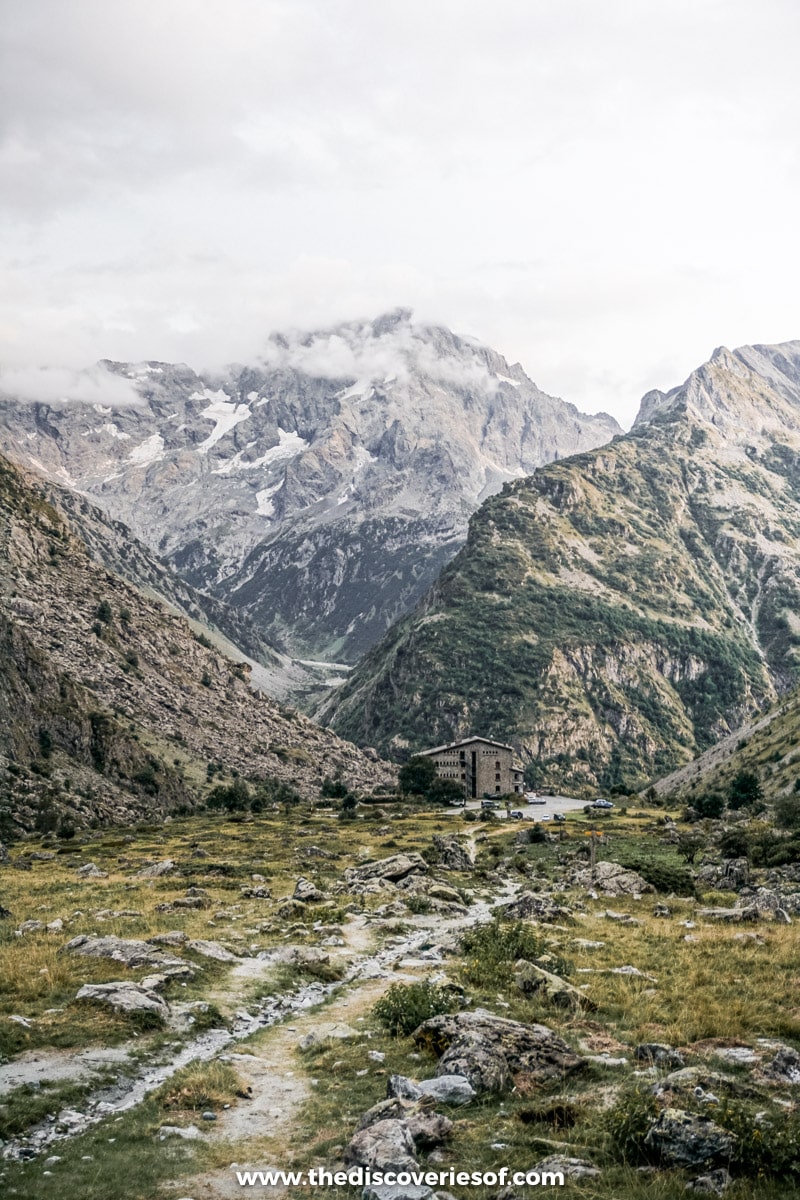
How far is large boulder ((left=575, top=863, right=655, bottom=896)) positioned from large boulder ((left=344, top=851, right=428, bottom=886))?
1154 cm

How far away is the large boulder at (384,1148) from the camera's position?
14.4m

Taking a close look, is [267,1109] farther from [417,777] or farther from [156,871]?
[417,777]

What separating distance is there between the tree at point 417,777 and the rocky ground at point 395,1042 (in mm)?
119986

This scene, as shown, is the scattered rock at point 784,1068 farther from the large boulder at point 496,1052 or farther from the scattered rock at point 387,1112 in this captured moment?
the scattered rock at point 387,1112

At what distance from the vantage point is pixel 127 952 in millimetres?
30188

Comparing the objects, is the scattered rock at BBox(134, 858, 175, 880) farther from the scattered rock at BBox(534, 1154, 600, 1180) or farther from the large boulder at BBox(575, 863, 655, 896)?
the scattered rock at BBox(534, 1154, 600, 1180)

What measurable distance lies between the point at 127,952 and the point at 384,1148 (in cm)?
1825

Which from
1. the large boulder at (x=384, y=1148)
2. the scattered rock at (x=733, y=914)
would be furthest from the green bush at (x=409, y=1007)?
the scattered rock at (x=733, y=914)

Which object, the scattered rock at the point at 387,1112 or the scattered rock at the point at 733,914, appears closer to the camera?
the scattered rock at the point at 387,1112

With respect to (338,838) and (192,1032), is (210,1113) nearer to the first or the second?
(192,1032)

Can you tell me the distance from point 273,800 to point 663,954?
138 m

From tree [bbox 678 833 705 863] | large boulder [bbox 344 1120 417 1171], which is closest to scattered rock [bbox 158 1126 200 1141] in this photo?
large boulder [bbox 344 1120 417 1171]

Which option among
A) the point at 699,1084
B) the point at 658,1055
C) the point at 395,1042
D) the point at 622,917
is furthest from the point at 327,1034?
the point at 622,917

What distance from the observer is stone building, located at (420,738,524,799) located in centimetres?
19038
